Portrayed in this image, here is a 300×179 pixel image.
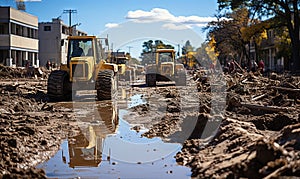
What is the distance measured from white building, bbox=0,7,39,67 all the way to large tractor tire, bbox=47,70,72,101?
37.4 meters

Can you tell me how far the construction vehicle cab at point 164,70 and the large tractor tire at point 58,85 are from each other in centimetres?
1128

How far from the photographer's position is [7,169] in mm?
7121

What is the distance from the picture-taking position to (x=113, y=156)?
8750 millimetres

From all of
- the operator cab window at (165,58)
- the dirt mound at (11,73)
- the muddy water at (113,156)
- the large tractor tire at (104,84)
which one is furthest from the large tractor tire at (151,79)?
the muddy water at (113,156)

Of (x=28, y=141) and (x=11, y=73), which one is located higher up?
(x=11, y=73)

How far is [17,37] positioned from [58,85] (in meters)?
44.7

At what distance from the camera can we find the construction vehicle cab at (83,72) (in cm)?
1883

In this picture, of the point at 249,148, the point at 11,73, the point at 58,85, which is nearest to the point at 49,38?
the point at 11,73

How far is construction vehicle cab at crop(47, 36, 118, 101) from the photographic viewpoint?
1883 centimetres

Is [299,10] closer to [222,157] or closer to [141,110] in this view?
[141,110]

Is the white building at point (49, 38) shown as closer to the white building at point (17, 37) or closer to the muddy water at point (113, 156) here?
the white building at point (17, 37)

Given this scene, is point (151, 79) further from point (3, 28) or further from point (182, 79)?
point (3, 28)

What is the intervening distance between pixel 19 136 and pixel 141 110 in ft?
22.1

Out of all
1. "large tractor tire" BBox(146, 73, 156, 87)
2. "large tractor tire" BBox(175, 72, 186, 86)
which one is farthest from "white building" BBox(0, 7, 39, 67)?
"large tractor tire" BBox(175, 72, 186, 86)
